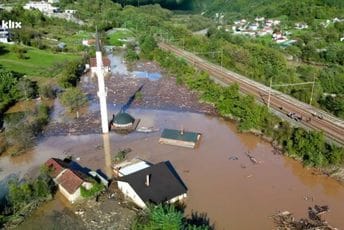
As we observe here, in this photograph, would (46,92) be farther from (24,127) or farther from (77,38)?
(77,38)

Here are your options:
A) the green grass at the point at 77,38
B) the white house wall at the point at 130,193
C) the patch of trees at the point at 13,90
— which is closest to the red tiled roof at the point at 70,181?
the white house wall at the point at 130,193

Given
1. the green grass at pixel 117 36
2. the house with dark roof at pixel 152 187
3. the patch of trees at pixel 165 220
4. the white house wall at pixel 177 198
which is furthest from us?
the green grass at pixel 117 36

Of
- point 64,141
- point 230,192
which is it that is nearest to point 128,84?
point 64,141

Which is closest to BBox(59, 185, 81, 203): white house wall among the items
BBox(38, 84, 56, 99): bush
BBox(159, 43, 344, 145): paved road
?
BBox(159, 43, 344, 145): paved road

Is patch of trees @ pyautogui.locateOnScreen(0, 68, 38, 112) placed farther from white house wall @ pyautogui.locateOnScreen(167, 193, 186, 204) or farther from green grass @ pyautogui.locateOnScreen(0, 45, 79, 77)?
white house wall @ pyautogui.locateOnScreen(167, 193, 186, 204)

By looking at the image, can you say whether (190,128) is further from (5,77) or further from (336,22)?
(336,22)

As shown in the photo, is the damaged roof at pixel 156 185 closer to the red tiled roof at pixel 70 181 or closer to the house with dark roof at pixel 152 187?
the house with dark roof at pixel 152 187
